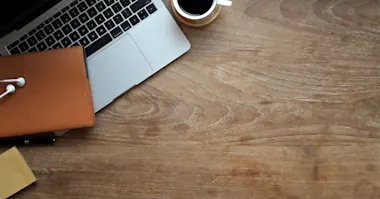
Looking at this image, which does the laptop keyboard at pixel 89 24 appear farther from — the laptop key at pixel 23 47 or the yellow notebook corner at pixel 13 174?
the yellow notebook corner at pixel 13 174

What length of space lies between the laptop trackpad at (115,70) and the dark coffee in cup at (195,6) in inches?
4.0

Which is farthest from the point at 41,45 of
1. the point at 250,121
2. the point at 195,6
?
the point at 250,121

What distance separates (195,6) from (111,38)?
0.47 feet

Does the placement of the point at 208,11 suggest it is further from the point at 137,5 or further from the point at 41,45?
the point at 41,45

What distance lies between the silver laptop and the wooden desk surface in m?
0.02

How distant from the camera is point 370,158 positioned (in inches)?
40.9

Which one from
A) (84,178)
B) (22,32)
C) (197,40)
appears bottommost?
(84,178)

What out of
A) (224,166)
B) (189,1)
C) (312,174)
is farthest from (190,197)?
(189,1)

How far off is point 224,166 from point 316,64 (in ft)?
0.73

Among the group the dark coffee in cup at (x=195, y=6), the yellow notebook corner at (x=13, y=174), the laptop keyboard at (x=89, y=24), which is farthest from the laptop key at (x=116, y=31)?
the yellow notebook corner at (x=13, y=174)

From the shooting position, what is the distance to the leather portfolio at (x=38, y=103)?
1.01 metres

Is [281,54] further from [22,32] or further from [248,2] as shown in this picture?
[22,32]

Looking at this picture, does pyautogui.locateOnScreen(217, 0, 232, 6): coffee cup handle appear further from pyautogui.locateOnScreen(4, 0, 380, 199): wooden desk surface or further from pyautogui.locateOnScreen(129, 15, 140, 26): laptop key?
pyautogui.locateOnScreen(129, 15, 140, 26): laptop key

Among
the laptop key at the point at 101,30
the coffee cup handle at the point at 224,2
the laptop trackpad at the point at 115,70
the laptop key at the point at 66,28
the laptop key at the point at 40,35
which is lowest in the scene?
the laptop trackpad at the point at 115,70
